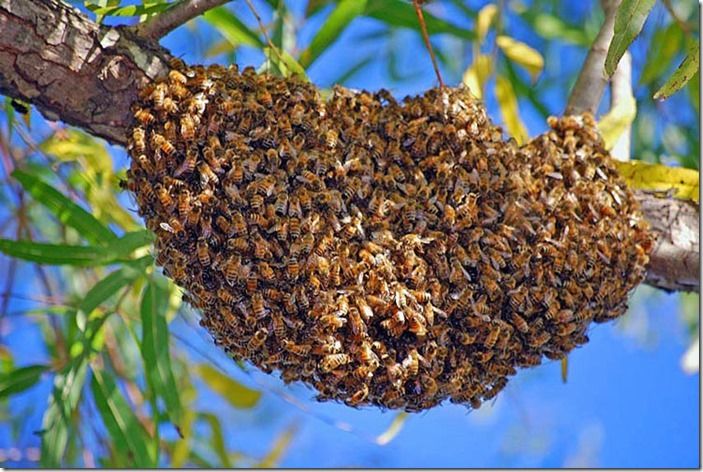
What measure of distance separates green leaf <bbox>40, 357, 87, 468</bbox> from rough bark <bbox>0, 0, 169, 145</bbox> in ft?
2.66

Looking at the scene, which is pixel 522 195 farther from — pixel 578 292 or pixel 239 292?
pixel 239 292

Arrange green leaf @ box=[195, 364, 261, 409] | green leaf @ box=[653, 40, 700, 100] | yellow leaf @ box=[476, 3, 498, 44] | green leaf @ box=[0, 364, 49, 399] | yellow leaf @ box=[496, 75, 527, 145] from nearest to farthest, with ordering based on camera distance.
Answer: green leaf @ box=[653, 40, 700, 100] → green leaf @ box=[0, 364, 49, 399] → yellow leaf @ box=[496, 75, 527, 145] → yellow leaf @ box=[476, 3, 498, 44] → green leaf @ box=[195, 364, 261, 409]

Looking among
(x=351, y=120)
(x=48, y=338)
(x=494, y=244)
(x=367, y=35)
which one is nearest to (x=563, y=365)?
(x=494, y=244)

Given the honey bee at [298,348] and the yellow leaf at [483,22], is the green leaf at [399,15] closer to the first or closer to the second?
the yellow leaf at [483,22]

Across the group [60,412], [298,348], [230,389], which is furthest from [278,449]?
[298,348]

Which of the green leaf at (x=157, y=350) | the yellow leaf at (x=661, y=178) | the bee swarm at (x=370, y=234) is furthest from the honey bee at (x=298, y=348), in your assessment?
the yellow leaf at (x=661, y=178)

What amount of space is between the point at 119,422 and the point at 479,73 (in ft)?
5.09

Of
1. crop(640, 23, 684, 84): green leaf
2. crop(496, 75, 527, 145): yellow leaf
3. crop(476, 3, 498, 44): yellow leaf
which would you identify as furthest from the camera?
crop(640, 23, 684, 84): green leaf

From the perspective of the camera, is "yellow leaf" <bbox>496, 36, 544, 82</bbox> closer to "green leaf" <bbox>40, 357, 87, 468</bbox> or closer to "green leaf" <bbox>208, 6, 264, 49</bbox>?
"green leaf" <bbox>208, 6, 264, 49</bbox>

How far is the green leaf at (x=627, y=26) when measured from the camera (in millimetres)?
2012

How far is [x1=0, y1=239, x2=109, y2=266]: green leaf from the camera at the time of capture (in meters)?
2.73

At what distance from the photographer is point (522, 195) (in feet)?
7.73

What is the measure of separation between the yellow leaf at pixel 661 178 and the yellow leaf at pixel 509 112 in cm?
42

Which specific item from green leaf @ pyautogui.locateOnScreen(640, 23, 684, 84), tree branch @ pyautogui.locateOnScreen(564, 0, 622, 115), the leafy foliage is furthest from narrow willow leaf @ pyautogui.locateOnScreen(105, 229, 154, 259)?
green leaf @ pyautogui.locateOnScreen(640, 23, 684, 84)
